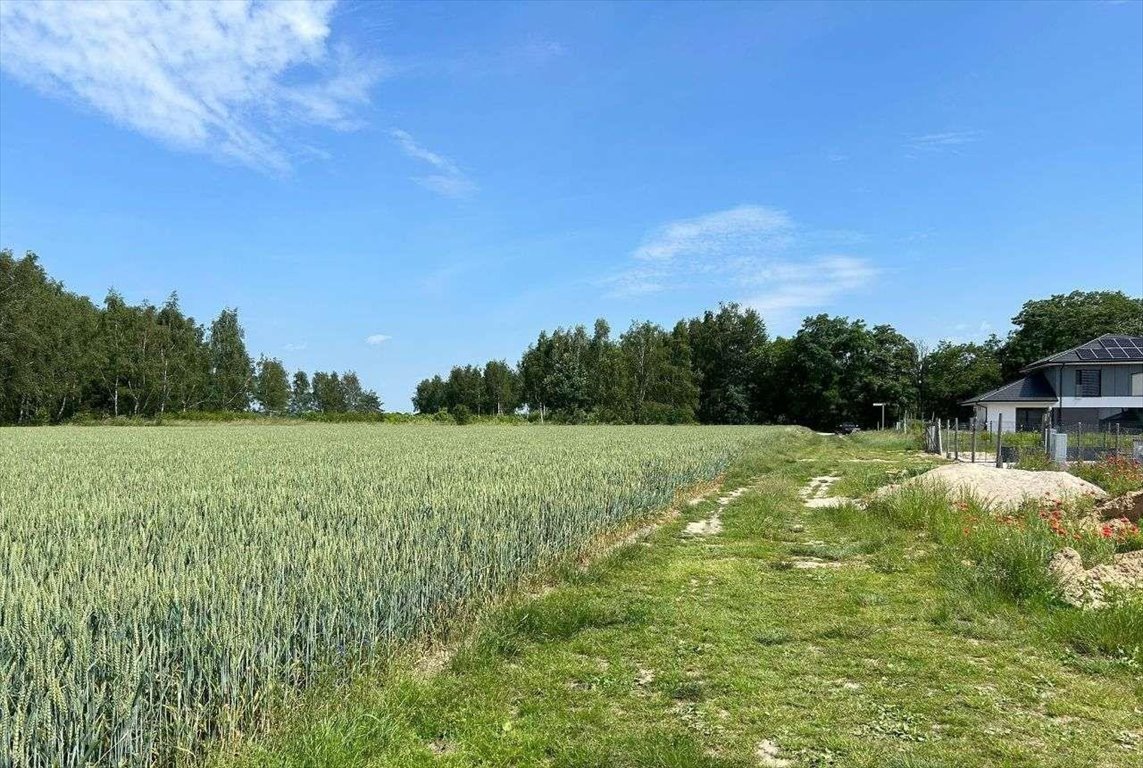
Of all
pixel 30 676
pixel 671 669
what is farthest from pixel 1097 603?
pixel 30 676

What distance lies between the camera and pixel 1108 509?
10.9 metres

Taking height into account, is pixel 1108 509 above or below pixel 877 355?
below

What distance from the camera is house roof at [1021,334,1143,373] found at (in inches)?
1447

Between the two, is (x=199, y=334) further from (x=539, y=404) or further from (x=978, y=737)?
(x=978, y=737)

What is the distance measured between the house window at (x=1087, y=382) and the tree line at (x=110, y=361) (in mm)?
68657

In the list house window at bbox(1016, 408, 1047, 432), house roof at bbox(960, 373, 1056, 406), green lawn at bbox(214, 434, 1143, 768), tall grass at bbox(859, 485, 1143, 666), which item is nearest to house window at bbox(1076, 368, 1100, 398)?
house roof at bbox(960, 373, 1056, 406)

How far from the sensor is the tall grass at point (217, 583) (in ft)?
9.61

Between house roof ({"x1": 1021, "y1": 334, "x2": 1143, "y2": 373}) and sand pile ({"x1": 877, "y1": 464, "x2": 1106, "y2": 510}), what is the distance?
3001 cm

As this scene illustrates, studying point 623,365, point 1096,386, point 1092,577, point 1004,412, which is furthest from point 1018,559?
point 623,365

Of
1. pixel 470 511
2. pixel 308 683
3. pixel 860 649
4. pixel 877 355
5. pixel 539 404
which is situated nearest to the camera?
pixel 308 683

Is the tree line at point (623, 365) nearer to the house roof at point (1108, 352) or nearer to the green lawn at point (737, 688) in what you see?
the house roof at point (1108, 352)

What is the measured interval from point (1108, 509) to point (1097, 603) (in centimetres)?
570

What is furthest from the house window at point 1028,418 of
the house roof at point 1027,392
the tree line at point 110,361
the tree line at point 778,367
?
the tree line at point 110,361

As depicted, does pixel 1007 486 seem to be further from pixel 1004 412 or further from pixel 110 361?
pixel 110 361
